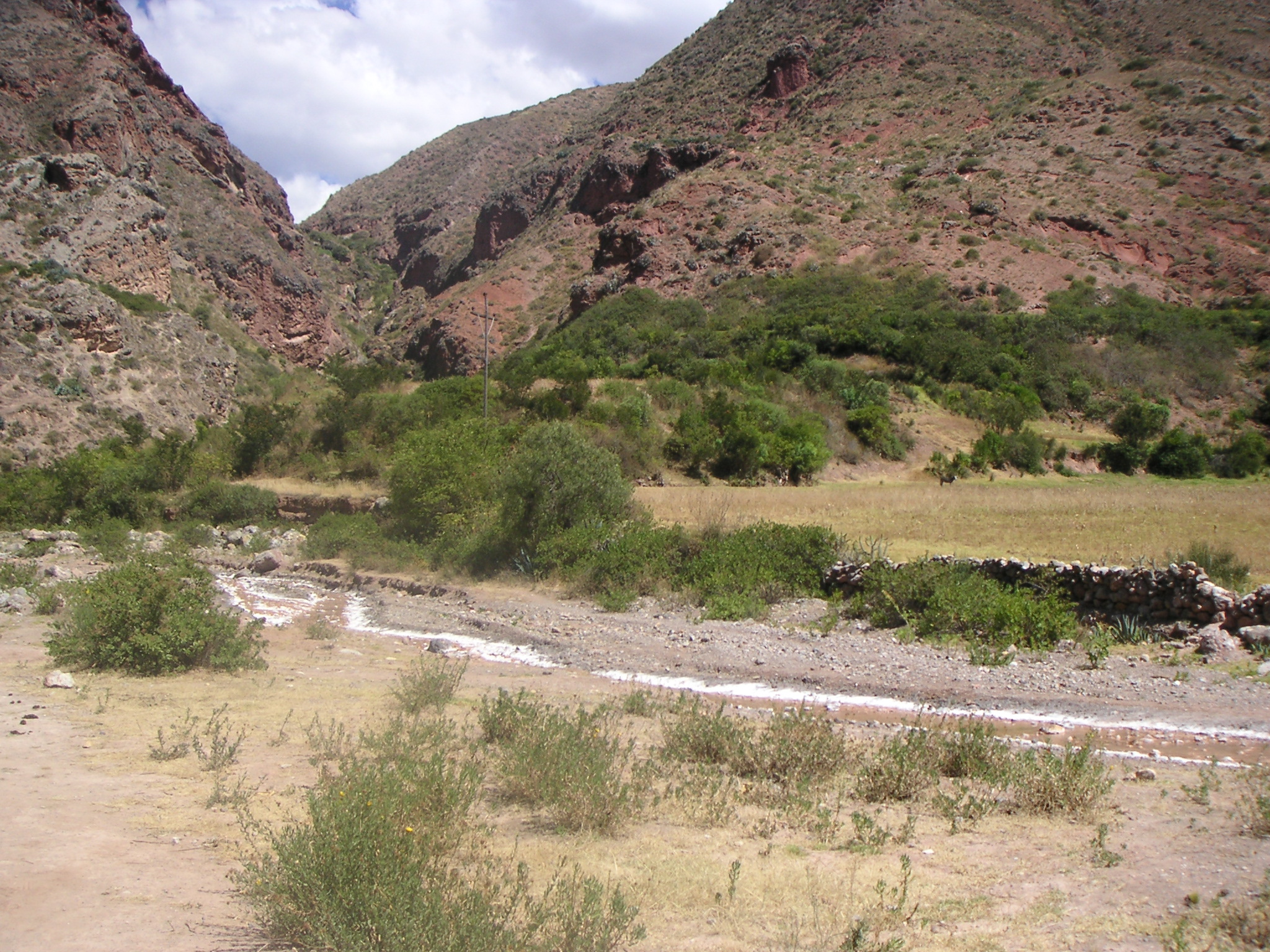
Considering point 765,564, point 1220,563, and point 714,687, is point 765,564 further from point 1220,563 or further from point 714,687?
point 1220,563

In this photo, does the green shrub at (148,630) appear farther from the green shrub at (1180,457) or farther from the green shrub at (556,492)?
the green shrub at (1180,457)

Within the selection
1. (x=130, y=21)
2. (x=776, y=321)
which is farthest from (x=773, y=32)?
(x=130, y=21)

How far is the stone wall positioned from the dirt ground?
1210 millimetres

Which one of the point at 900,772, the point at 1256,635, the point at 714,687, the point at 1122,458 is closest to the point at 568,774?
the point at 900,772

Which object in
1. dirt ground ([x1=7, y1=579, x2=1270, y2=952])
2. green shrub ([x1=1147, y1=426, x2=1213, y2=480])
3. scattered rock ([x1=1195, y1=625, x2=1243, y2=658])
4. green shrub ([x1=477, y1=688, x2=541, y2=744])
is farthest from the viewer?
green shrub ([x1=1147, y1=426, x2=1213, y2=480])

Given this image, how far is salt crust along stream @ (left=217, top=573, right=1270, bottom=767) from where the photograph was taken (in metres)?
8.09

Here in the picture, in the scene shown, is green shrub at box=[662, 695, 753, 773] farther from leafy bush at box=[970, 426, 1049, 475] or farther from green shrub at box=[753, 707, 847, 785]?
leafy bush at box=[970, 426, 1049, 475]

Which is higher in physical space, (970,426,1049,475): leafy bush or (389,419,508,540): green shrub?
(970,426,1049,475): leafy bush

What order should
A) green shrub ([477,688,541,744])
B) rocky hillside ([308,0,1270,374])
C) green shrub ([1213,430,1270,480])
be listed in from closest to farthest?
green shrub ([477,688,541,744]) → green shrub ([1213,430,1270,480]) → rocky hillside ([308,0,1270,374])

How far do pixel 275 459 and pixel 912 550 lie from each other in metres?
27.0

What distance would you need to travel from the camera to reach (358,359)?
69125 millimetres

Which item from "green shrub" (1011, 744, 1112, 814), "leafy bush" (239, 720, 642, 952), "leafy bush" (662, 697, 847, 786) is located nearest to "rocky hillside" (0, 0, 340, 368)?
"leafy bush" (662, 697, 847, 786)

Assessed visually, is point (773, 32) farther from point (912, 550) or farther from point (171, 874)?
point (171, 874)

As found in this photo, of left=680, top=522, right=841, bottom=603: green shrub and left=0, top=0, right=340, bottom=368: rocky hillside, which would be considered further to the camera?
left=0, top=0, right=340, bottom=368: rocky hillside
